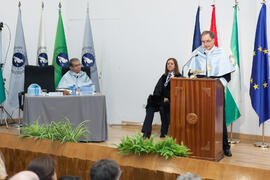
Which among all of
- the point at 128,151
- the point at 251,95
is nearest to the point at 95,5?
the point at 251,95

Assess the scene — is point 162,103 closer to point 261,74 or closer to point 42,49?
point 261,74

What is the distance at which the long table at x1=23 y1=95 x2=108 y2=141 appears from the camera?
5.56 meters

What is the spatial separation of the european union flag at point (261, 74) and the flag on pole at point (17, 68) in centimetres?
393

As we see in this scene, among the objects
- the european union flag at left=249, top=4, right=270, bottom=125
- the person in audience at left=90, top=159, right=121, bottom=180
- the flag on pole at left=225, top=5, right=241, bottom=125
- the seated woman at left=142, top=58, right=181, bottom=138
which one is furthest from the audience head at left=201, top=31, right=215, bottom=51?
the person in audience at left=90, top=159, right=121, bottom=180

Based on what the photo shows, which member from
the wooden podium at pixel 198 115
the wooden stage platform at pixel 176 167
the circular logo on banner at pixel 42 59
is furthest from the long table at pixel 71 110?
the circular logo on banner at pixel 42 59

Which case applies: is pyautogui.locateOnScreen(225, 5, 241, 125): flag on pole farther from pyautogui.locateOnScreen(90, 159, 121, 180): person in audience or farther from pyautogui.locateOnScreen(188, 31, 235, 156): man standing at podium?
pyautogui.locateOnScreen(90, 159, 121, 180): person in audience

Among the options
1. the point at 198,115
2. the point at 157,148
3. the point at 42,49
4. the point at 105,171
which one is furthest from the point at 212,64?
the point at 42,49

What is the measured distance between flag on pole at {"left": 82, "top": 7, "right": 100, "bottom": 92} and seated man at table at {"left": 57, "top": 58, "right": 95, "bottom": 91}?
2.92ft

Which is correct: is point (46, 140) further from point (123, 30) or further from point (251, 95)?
point (123, 30)

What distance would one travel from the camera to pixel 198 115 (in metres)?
4.32

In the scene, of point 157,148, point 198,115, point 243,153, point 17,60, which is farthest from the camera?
point 17,60

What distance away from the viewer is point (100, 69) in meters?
7.94

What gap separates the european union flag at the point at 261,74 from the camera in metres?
5.63

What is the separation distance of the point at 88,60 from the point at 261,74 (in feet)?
10.3
